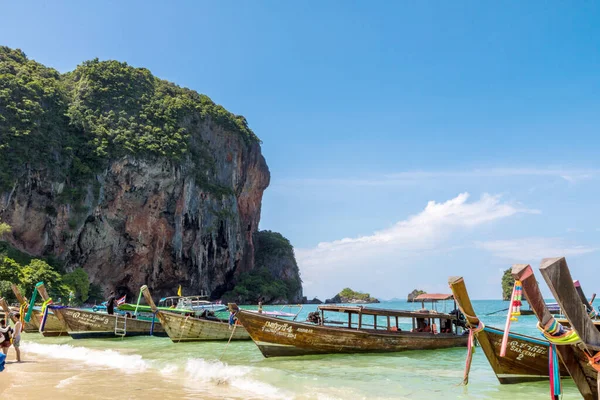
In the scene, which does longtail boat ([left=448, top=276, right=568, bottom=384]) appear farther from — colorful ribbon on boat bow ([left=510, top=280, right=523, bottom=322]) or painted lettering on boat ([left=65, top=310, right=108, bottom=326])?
painted lettering on boat ([left=65, top=310, right=108, bottom=326])

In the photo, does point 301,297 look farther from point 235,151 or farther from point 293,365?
point 293,365

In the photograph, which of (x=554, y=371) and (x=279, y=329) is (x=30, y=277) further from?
(x=554, y=371)

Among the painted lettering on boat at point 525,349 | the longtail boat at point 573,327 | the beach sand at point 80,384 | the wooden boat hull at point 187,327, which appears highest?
the longtail boat at point 573,327

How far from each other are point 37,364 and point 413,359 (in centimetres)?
1076

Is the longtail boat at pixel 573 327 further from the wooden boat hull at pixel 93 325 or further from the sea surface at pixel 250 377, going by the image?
the wooden boat hull at pixel 93 325

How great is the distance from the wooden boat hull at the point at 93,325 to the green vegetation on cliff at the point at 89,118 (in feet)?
90.0

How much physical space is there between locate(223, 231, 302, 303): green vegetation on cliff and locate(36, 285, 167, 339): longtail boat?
153 feet

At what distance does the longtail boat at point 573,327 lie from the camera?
408 cm

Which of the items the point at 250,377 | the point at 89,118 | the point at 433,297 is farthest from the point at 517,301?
the point at 89,118

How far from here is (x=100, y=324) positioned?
1947cm

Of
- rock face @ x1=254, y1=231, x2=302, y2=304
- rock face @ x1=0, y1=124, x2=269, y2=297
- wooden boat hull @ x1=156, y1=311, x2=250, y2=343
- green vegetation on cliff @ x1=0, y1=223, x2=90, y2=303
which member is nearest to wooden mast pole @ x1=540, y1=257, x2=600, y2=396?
wooden boat hull @ x1=156, y1=311, x2=250, y2=343

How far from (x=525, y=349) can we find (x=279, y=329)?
6716mm

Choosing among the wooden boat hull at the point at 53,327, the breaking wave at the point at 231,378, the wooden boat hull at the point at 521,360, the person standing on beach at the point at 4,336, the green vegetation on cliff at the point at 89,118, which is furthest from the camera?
the green vegetation on cliff at the point at 89,118

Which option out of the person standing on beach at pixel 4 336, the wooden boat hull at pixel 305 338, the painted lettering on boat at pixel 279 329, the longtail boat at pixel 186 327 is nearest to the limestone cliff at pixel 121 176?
the longtail boat at pixel 186 327
